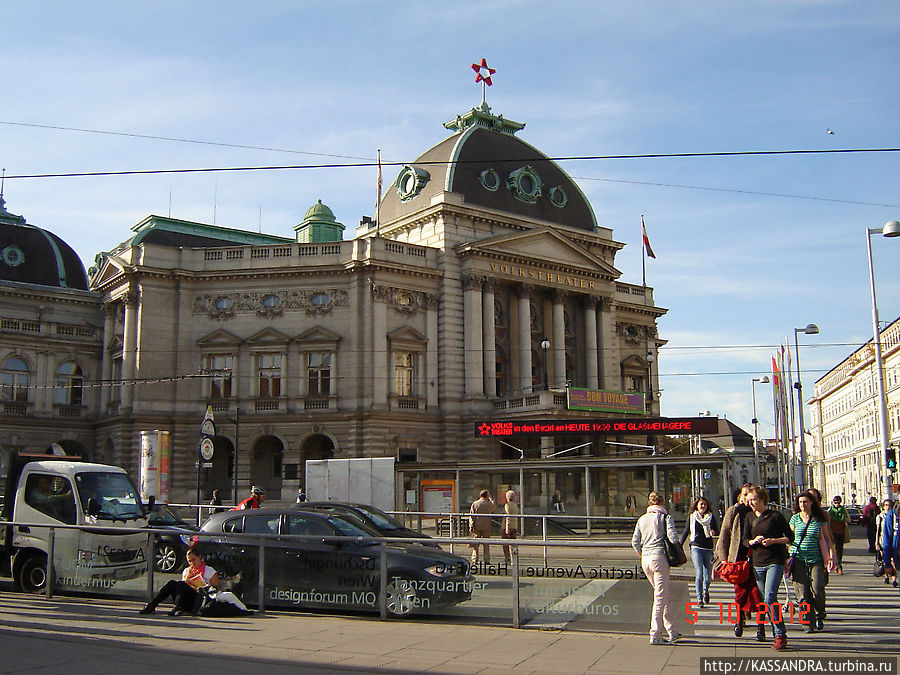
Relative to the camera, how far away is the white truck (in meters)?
18.3

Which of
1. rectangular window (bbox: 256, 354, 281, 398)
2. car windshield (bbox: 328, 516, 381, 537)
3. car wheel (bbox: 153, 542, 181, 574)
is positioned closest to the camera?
car windshield (bbox: 328, 516, 381, 537)

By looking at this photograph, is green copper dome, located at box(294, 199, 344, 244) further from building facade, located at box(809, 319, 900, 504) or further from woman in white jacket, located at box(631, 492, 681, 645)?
woman in white jacket, located at box(631, 492, 681, 645)

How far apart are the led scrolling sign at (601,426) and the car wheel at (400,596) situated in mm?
30127

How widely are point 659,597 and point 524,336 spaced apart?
46235 millimetres

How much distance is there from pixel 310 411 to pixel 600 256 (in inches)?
1012

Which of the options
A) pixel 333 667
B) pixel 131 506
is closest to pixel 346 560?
pixel 333 667

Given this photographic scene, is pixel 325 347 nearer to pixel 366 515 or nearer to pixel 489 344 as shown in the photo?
pixel 489 344

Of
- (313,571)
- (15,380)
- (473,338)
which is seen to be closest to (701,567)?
(313,571)

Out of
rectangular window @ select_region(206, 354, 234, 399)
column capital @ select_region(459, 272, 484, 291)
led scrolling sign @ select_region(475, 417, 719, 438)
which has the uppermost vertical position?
column capital @ select_region(459, 272, 484, 291)

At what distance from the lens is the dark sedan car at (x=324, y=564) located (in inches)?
600

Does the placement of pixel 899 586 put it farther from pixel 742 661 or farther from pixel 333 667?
pixel 333 667

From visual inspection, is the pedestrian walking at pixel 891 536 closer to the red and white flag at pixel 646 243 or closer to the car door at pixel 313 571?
the car door at pixel 313 571

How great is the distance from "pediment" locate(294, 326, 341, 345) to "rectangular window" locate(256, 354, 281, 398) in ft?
6.41

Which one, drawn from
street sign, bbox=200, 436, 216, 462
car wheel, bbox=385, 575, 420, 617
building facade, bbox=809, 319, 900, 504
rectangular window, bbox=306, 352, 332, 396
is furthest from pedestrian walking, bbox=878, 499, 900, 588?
building facade, bbox=809, 319, 900, 504
